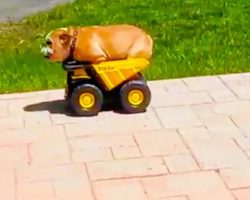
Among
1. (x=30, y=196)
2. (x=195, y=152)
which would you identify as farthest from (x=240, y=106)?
(x=30, y=196)

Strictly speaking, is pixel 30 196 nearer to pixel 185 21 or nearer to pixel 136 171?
pixel 136 171

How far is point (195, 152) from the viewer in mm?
5457

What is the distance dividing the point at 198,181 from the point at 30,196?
1.05 m

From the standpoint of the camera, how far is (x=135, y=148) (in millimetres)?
5559

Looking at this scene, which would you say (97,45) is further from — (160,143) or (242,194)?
(242,194)

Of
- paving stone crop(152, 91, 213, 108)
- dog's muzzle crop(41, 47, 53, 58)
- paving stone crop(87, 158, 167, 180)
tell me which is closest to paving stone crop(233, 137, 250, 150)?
paving stone crop(87, 158, 167, 180)

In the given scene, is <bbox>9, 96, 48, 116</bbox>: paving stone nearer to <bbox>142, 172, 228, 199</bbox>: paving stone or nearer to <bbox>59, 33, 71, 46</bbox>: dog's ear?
<bbox>59, 33, 71, 46</bbox>: dog's ear

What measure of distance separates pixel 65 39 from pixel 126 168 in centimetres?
128

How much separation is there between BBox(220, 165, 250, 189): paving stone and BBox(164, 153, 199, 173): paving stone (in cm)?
21

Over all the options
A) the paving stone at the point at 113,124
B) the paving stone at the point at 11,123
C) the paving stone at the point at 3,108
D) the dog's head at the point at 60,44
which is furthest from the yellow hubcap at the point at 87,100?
the paving stone at the point at 3,108

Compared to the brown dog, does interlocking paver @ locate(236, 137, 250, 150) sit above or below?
below

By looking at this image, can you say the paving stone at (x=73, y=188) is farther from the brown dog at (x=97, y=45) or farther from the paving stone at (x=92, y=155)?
the brown dog at (x=97, y=45)

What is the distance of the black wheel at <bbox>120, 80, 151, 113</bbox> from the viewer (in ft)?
20.2

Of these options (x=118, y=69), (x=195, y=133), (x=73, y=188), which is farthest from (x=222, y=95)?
(x=73, y=188)
